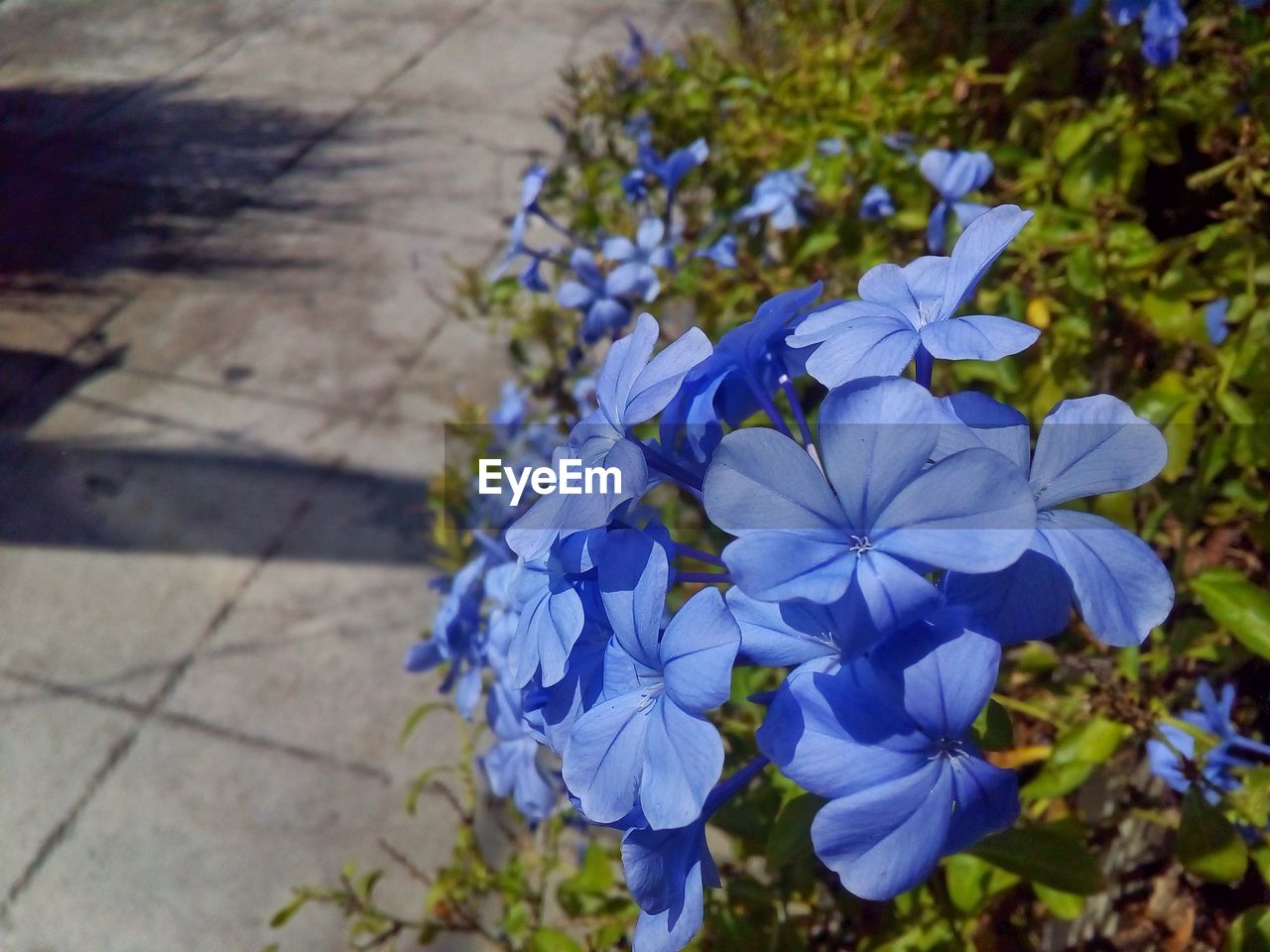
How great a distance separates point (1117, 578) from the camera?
54 centimetres

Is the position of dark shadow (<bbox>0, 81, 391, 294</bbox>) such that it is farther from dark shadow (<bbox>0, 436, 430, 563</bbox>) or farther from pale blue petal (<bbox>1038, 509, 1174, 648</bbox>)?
pale blue petal (<bbox>1038, 509, 1174, 648</bbox>)

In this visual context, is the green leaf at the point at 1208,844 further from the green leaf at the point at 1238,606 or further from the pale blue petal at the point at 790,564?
the pale blue petal at the point at 790,564

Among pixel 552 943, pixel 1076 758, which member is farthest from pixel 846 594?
pixel 552 943

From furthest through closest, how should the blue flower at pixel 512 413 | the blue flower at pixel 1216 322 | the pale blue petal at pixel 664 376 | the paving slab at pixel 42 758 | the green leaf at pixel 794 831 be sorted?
the blue flower at pixel 512 413
the paving slab at pixel 42 758
the blue flower at pixel 1216 322
the green leaf at pixel 794 831
the pale blue petal at pixel 664 376

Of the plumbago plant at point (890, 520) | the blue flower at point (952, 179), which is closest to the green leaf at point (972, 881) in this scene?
the plumbago plant at point (890, 520)

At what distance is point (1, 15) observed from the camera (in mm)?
1729

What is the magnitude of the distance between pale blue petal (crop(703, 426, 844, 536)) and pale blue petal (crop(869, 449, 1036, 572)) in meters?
0.05

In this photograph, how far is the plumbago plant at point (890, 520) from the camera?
51 centimetres

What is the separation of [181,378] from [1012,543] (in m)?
2.66

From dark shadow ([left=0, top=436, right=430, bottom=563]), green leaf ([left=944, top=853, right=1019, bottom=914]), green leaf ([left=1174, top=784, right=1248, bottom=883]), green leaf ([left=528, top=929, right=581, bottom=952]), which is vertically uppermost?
green leaf ([left=1174, top=784, right=1248, bottom=883])

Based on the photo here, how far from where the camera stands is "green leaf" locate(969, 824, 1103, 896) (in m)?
0.75

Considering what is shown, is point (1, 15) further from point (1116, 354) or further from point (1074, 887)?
point (1074, 887)

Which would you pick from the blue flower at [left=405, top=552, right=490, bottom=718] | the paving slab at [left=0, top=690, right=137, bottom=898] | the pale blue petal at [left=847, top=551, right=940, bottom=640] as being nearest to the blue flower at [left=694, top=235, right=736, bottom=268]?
the blue flower at [left=405, top=552, right=490, bottom=718]

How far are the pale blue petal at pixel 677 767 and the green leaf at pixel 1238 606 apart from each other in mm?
594
